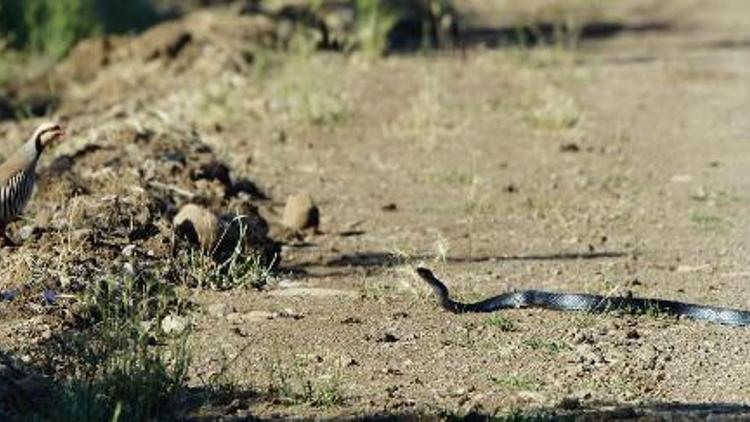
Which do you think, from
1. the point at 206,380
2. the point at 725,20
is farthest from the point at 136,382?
the point at 725,20

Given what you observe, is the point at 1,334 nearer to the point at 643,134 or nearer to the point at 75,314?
the point at 75,314

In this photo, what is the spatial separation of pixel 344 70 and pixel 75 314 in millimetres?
8922

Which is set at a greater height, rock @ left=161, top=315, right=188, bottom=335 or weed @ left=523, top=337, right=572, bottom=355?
rock @ left=161, top=315, right=188, bottom=335

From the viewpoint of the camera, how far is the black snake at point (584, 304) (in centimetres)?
758

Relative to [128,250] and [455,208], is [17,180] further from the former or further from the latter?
[455,208]

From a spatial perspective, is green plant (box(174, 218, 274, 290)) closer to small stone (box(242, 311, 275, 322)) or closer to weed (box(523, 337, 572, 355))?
small stone (box(242, 311, 275, 322))

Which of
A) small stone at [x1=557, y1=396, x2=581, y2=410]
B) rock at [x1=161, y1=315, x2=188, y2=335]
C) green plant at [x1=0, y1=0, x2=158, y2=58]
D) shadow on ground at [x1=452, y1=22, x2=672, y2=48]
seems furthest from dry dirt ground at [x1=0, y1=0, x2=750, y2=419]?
green plant at [x1=0, y1=0, x2=158, y2=58]

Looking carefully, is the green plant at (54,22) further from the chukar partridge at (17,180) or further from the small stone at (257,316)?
the small stone at (257,316)

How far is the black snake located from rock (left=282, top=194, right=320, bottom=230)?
214 centimetres

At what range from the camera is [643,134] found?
1316cm

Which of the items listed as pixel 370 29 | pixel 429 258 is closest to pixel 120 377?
pixel 429 258

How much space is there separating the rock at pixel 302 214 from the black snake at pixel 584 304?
2136 millimetres

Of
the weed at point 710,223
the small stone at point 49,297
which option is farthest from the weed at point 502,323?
the weed at point 710,223

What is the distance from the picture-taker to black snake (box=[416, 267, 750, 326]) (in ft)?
24.9
